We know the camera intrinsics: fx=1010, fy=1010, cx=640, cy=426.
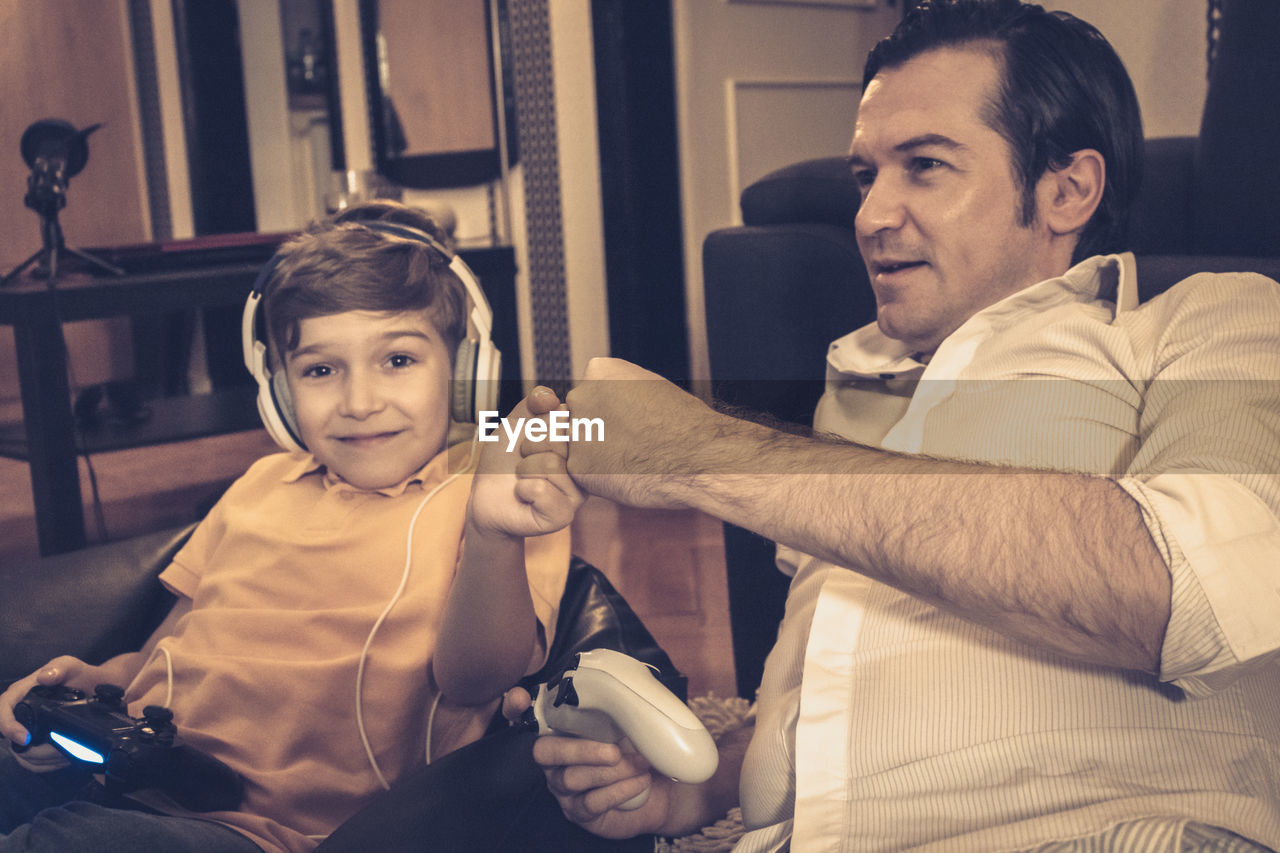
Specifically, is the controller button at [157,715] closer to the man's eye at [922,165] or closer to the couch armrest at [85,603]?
the couch armrest at [85,603]

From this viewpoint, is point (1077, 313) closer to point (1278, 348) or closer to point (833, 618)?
point (1278, 348)

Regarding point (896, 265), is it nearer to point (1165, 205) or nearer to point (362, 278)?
point (1165, 205)

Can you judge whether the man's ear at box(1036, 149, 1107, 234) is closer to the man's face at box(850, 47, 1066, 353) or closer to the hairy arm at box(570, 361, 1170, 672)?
the man's face at box(850, 47, 1066, 353)

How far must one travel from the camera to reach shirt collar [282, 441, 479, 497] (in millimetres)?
874

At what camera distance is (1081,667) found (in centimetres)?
52

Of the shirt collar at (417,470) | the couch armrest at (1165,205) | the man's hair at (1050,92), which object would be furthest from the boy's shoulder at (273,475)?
the couch armrest at (1165,205)

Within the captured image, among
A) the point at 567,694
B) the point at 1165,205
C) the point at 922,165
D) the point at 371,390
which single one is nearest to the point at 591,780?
the point at 567,694

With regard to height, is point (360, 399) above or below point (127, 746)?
above

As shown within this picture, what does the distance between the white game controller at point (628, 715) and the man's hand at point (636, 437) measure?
0.10 metres

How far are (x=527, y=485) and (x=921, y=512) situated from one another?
0.68ft

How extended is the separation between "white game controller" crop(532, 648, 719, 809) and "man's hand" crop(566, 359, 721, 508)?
0.10 meters

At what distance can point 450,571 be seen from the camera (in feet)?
2.69

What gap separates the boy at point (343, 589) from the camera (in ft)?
2.40

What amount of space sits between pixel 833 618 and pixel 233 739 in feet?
1.54
